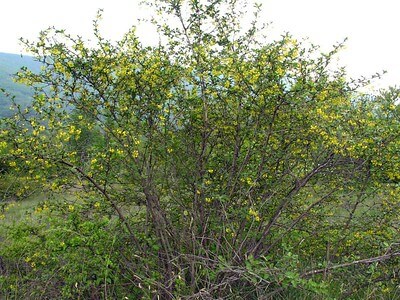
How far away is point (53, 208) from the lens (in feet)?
13.6

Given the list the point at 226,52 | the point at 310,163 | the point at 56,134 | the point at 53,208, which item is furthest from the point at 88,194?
the point at 310,163

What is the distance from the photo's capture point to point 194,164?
4.38 meters

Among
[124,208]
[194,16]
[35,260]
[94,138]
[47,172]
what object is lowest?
[35,260]

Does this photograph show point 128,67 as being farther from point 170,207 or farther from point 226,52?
point 170,207

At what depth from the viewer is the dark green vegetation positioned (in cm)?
362

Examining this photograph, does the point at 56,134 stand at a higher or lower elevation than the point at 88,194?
higher

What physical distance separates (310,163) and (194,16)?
7.17 ft

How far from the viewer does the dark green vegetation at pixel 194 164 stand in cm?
362

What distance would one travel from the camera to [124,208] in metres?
4.76

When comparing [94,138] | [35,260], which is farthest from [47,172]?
[35,260]

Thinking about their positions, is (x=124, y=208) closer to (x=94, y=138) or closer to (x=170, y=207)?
(x=170, y=207)

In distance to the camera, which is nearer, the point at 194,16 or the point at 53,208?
the point at 53,208

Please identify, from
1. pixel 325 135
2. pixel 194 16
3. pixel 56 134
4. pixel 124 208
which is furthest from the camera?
pixel 124 208

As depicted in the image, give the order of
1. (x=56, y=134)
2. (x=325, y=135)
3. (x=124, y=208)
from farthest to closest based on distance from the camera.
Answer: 1. (x=124, y=208)
2. (x=325, y=135)
3. (x=56, y=134)
